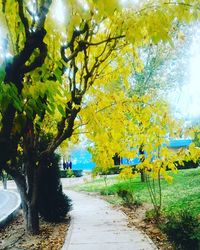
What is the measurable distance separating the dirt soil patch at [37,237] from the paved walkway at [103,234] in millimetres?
340

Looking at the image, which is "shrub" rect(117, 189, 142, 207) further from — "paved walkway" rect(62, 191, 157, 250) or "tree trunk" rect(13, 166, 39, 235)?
"tree trunk" rect(13, 166, 39, 235)

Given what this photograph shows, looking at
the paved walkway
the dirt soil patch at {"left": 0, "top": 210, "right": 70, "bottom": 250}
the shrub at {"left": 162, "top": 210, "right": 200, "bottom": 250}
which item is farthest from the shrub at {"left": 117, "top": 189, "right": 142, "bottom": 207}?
the shrub at {"left": 162, "top": 210, "right": 200, "bottom": 250}

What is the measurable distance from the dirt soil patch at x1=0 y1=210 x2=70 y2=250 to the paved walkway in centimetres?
34

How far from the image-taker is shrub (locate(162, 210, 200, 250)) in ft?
22.4

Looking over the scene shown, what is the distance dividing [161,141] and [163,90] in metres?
18.4

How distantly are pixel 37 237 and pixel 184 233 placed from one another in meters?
5.53

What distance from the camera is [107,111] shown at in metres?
11.5

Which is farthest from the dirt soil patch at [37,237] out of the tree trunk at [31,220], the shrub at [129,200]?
the shrub at [129,200]

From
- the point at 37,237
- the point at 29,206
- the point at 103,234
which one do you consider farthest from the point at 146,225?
the point at 29,206

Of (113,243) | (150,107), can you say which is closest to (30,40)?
(113,243)

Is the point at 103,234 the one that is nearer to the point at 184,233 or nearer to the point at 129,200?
the point at 184,233

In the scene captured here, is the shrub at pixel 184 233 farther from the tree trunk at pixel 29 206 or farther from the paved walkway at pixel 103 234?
the tree trunk at pixel 29 206

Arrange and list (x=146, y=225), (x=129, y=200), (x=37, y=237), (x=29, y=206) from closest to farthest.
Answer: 1. (x=37, y=237)
2. (x=29, y=206)
3. (x=146, y=225)
4. (x=129, y=200)

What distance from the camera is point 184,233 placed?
23.1ft
